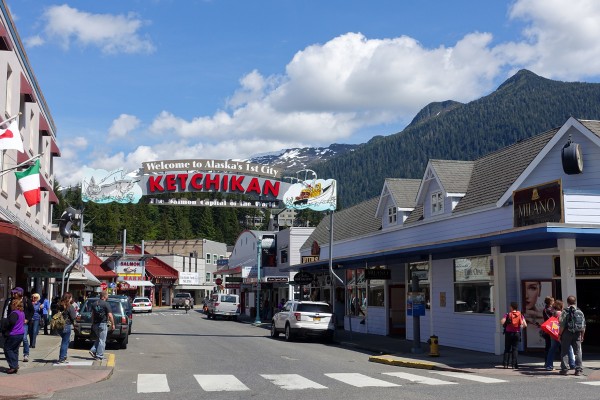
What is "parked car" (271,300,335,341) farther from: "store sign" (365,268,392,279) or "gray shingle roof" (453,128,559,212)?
"gray shingle roof" (453,128,559,212)

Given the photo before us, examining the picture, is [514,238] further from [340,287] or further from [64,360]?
[340,287]

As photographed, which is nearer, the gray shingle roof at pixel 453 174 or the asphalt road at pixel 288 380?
the asphalt road at pixel 288 380

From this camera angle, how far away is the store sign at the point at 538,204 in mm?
18391

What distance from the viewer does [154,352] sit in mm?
22125

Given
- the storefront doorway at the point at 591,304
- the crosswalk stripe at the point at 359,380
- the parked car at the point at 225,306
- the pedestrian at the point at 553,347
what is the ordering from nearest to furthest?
the crosswalk stripe at the point at 359,380
the pedestrian at the point at 553,347
the storefront doorway at the point at 591,304
the parked car at the point at 225,306

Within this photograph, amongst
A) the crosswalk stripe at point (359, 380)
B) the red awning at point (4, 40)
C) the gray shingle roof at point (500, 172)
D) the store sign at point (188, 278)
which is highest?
the red awning at point (4, 40)

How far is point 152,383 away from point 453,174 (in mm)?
16717

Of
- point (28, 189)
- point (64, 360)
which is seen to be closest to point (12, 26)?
point (28, 189)

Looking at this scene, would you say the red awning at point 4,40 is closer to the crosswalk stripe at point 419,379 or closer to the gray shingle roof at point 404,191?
the crosswalk stripe at point 419,379

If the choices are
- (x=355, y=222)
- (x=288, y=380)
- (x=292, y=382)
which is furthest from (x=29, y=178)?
(x=355, y=222)

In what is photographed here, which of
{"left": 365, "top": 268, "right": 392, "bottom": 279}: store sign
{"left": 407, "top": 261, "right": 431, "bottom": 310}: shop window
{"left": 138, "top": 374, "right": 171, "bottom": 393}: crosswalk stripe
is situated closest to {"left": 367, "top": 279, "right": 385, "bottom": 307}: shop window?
{"left": 365, "top": 268, "right": 392, "bottom": 279}: store sign

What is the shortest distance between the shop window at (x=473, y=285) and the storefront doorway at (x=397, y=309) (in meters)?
6.71

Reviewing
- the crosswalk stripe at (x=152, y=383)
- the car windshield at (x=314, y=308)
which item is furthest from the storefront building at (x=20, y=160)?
the car windshield at (x=314, y=308)

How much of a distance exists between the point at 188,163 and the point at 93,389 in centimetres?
2625
